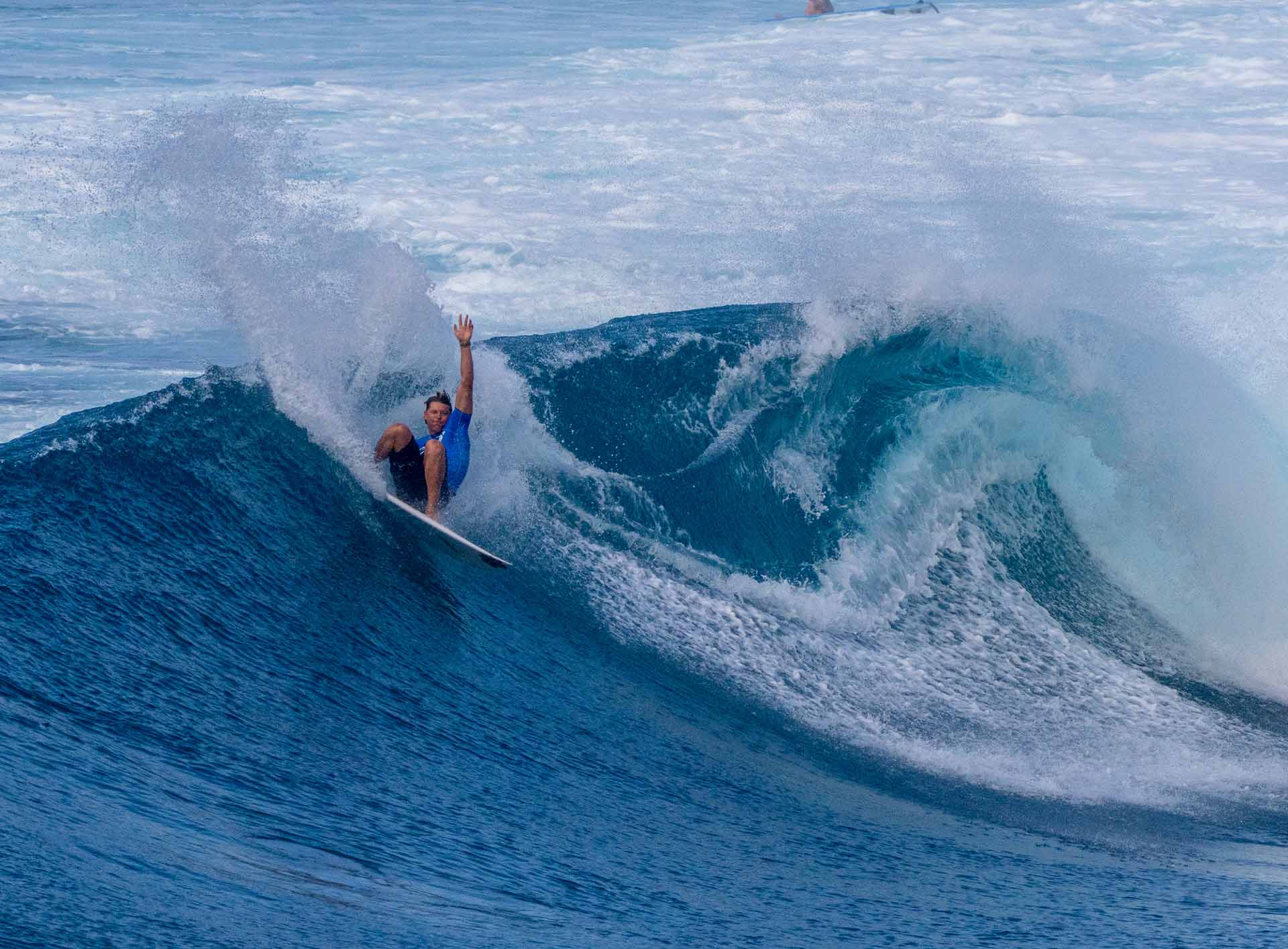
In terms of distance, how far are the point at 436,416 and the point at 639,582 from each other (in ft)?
5.97

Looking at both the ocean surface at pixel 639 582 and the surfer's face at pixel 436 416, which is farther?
the surfer's face at pixel 436 416

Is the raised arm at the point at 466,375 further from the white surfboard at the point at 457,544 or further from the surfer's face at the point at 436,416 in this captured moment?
the white surfboard at the point at 457,544

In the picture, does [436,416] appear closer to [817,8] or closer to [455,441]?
[455,441]

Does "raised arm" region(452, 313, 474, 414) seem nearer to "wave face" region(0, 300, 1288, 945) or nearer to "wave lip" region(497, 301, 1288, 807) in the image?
"wave face" region(0, 300, 1288, 945)

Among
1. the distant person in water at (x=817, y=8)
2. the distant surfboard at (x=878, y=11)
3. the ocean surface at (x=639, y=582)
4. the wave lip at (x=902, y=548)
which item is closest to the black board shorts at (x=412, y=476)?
the ocean surface at (x=639, y=582)

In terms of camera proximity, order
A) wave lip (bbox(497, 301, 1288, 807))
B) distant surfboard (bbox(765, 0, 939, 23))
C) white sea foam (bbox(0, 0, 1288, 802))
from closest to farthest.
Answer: wave lip (bbox(497, 301, 1288, 807)), white sea foam (bbox(0, 0, 1288, 802)), distant surfboard (bbox(765, 0, 939, 23))

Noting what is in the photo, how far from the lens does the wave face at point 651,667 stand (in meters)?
5.14

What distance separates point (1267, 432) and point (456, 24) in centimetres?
2912

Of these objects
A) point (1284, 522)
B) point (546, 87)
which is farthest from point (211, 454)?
point (546, 87)

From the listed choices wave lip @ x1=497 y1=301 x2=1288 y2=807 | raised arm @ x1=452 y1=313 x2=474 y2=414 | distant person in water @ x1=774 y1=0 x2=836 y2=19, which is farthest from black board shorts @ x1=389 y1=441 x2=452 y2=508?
distant person in water @ x1=774 y1=0 x2=836 y2=19

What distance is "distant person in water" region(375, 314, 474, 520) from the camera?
27.6 ft

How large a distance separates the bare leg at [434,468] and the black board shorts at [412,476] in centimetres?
6

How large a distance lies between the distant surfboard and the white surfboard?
1241 inches

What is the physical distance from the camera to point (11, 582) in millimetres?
6477
